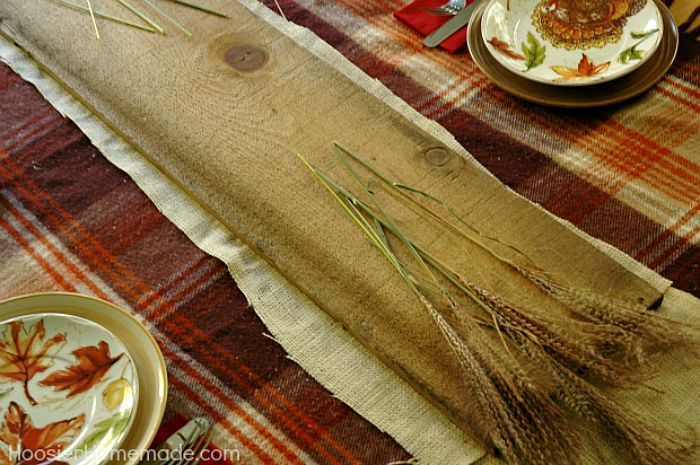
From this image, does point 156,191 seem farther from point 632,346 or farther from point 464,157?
point 632,346

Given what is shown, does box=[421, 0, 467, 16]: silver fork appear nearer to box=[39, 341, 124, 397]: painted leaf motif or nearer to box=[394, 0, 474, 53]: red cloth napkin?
box=[394, 0, 474, 53]: red cloth napkin

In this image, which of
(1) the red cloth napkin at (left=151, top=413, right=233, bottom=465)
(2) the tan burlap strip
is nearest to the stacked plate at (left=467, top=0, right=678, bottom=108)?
(2) the tan burlap strip

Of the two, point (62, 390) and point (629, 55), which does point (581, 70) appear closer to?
point (629, 55)

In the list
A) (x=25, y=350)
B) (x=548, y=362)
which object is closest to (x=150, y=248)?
(x=25, y=350)

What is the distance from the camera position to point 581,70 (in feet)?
4.19

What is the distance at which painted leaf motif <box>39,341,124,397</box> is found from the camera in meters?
0.91

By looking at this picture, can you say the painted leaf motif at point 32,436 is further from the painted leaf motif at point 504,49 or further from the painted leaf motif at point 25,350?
the painted leaf motif at point 504,49

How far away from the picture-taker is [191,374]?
102 cm

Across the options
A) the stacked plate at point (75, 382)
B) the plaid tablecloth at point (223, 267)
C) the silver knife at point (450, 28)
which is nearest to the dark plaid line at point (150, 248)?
the plaid tablecloth at point (223, 267)

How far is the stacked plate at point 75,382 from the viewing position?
87 cm

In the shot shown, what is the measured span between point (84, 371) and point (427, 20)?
2.87 ft

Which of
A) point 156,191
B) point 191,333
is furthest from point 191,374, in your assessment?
point 156,191

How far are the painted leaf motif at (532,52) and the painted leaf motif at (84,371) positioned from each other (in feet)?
2.53

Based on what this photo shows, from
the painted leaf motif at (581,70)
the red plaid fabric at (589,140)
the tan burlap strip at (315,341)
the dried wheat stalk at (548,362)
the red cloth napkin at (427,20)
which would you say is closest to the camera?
the dried wheat stalk at (548,362)
